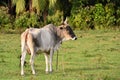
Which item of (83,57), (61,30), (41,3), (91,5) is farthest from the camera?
(91,5)

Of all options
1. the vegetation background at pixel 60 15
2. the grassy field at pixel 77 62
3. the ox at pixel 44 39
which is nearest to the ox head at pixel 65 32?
the ox at pixel 44 39

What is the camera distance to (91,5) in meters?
36.8

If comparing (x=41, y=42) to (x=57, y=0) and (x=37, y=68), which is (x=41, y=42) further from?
(x=57, y=0)

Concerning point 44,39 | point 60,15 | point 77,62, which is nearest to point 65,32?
point 44,39

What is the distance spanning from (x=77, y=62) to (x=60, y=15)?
1828 centimetres

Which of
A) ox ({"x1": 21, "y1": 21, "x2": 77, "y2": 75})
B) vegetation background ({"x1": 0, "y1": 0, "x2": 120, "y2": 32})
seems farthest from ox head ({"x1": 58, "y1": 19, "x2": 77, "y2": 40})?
vegetation background ({"x1": 0, "y1": 0, "x2": 120, "y2": 32})

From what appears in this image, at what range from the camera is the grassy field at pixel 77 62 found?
44.9 feet

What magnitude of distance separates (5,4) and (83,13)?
6.21m

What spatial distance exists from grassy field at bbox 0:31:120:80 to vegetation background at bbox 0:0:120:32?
9.20 metres

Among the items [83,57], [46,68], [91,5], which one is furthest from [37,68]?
[91,5]

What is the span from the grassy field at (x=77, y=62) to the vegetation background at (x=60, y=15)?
9.20 m

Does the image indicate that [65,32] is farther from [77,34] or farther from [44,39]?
[77,34]

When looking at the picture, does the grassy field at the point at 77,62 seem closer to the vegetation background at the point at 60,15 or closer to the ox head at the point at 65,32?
the ox head at the point at 65,32

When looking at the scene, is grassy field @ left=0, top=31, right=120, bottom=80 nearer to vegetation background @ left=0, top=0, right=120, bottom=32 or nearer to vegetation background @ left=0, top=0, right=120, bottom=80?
vegetation background @ left=0, top=0, right=120, bottom=80
